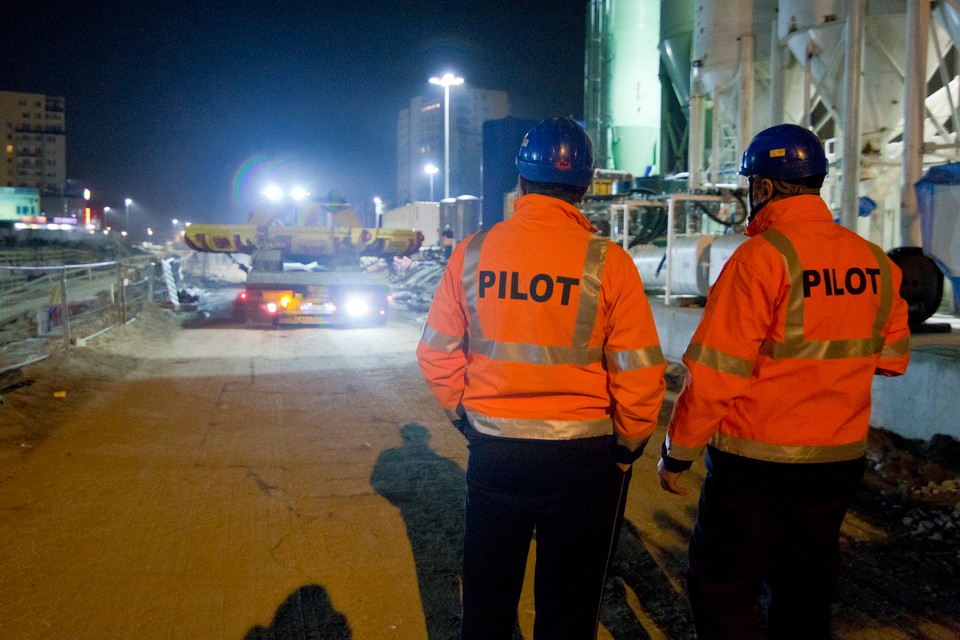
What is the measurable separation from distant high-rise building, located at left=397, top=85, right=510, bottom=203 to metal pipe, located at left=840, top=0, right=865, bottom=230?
8479 cm

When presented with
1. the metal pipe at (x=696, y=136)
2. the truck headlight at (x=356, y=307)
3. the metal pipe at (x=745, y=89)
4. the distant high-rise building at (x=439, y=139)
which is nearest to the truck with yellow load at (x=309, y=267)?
the truck headlight at (x=356, y=307)

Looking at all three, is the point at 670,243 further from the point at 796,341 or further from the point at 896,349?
the point at 796,341

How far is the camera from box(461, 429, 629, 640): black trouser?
242cm

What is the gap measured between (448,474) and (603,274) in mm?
3478

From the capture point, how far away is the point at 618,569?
13.1 feet

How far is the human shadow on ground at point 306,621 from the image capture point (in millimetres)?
3268

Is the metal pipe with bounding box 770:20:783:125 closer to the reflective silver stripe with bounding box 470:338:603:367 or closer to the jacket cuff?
the jacket cuff

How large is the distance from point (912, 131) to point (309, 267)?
12.5m

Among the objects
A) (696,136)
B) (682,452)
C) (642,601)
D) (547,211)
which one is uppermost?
(696,136)

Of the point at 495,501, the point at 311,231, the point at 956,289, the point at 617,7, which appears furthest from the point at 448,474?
the point at 617,7

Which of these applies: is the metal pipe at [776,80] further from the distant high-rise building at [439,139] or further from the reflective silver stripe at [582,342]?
the distant high-rise building at [439,139]

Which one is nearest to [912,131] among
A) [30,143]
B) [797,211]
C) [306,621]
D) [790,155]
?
[790,155]

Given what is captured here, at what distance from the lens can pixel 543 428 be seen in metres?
2.42

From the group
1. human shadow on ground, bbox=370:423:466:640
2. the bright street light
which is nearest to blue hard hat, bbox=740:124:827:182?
human shadow on ground, bbox=370:423:466:640
